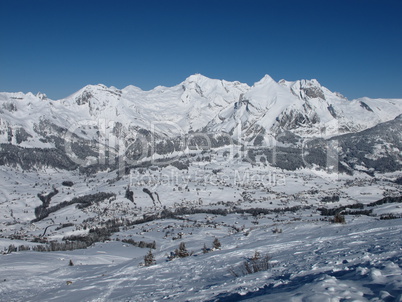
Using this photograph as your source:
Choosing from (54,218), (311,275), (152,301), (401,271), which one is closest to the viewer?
(401,271)

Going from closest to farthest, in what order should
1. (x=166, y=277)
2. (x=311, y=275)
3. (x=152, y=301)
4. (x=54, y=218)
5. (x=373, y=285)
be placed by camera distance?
(x=373, y=285) < (x=311, y=275) < (x=152, y=301) < (x=166, y=277) < (x=54, y=218)

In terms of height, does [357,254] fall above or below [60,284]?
above

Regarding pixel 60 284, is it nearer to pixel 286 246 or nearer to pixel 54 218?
pixel 286 246

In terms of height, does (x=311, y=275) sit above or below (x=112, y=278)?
above

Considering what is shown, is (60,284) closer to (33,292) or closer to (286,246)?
(33,292)

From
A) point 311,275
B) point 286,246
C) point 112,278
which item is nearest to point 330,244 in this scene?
point 286,246

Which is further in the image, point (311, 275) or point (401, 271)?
point (311, 275)

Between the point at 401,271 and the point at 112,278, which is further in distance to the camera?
the point at 112,278

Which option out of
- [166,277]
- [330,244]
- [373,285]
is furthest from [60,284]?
[373,285]

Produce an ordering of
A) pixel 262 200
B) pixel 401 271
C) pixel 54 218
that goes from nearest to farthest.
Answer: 1. pixel 401 271
2. pixel 54 218
3. pixel 262 200
